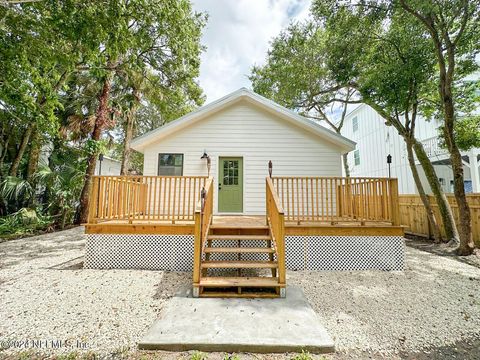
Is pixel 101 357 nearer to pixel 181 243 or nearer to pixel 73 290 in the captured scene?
pixel 73 290

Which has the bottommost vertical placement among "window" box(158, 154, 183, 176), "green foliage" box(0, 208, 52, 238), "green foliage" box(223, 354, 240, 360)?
"green foliage" box(223, 354, 240, 360)

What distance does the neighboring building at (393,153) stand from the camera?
477 inches

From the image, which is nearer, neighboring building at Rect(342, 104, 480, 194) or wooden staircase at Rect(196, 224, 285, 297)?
wooden staircase at Rect(196, 224, 285, 297)

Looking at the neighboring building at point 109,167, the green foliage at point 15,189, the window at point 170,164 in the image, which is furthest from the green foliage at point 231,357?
the neighboring building at point 109,167

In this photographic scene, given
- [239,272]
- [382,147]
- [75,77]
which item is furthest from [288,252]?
[382,147]

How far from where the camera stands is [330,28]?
775 cm

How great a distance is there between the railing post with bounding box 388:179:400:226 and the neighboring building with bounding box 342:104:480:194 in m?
7.86

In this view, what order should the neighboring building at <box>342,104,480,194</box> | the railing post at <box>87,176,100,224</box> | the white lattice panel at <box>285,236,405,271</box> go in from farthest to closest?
the neighboring building at <box>342,104,480,194</box>, the white lattice panel at <box>285,236,405,271</box>, the railing post at <box>87,176,100,224</box>

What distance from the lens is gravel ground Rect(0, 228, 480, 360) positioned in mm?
2539

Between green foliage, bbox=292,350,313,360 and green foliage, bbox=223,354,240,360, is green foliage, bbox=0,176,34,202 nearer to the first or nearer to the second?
green foliage, bbox=223,354,240,360

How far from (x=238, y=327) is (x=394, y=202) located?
424 centimetres

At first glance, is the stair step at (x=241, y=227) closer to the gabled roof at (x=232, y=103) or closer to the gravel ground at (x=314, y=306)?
the gravel ground at (x=314, y=306)

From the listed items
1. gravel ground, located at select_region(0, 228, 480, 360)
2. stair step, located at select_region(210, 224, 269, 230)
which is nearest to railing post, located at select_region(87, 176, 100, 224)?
gravel ground, located at select_region(0, 228, 480, 360)

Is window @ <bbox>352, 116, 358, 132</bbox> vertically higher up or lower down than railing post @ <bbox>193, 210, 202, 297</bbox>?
higher up
